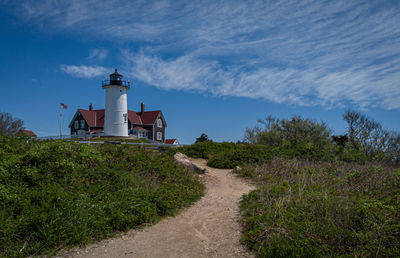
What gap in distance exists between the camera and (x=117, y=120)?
3731 centimetres

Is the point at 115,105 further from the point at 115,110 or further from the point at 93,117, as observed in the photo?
the point at 93,117

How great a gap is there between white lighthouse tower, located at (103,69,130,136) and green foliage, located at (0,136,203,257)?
1020 inches

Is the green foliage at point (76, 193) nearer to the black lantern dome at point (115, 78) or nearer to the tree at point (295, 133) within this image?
the tree at point (295, 133)

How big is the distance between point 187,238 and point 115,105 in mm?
33417

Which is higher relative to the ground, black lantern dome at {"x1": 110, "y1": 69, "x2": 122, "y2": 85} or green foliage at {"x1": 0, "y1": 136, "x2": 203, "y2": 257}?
black lantern dome at {"x1": 110, "y1": 69, "x2": 122, "y2": 85}

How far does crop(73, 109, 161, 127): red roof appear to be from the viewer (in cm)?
4481

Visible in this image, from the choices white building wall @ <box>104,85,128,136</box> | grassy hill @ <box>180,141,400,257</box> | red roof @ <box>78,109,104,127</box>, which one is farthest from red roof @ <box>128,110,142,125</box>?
grassy hill @ <box>180,141,400,257</box>

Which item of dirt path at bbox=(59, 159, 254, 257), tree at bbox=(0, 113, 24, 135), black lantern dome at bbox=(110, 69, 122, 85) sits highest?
black lantern dome at bbox=(110, 69, 122, 85)

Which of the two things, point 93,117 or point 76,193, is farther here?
point 93,117

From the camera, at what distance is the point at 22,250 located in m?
5.38

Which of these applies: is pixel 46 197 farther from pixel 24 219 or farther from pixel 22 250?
pixel 22 250

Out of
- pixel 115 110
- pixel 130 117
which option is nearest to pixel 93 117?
pixel 130 117

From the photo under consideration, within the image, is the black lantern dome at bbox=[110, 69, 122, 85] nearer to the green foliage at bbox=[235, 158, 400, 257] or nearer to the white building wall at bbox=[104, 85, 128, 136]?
the white building wall at bbox=[104, 85, 128, 136]

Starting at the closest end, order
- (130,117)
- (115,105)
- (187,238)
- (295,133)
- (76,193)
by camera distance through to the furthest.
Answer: (187,238) < (76,193) < (295,133) < (115,105) < (130,117)
